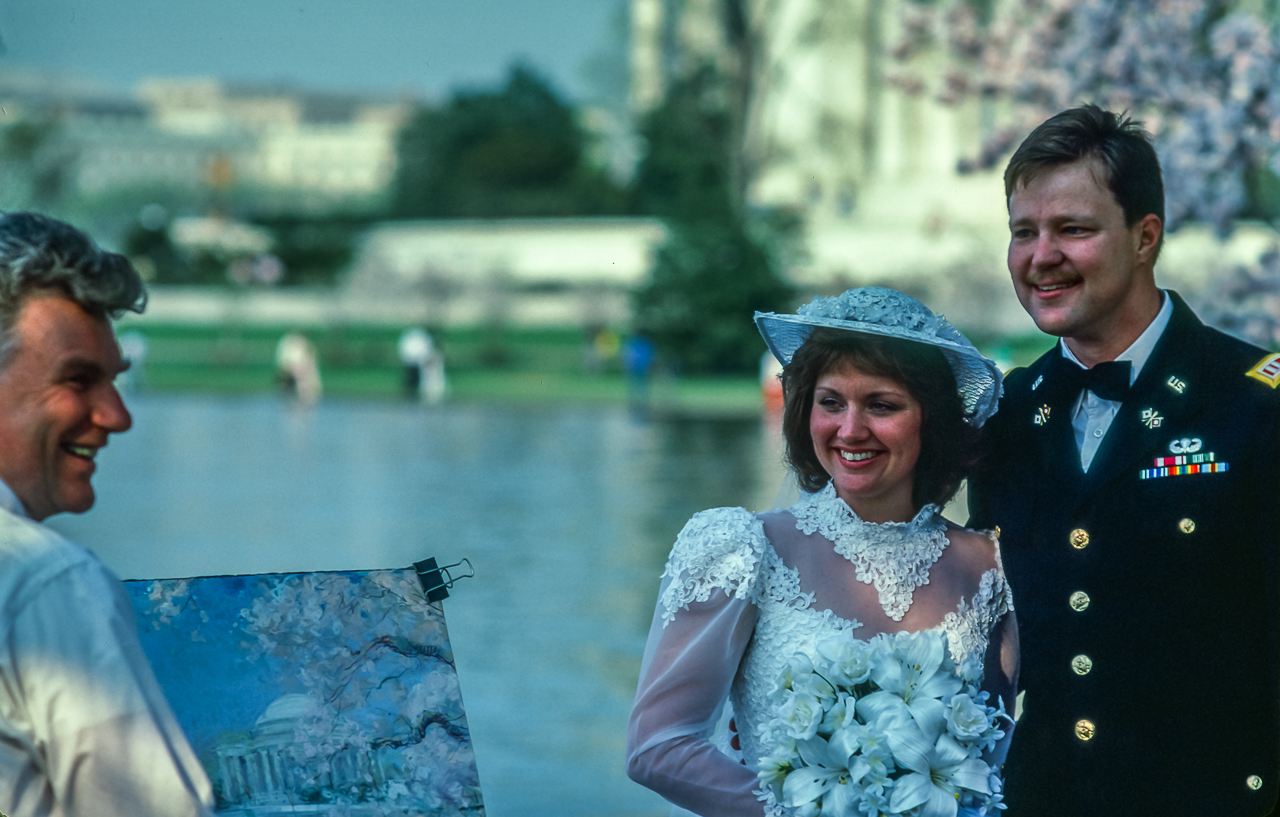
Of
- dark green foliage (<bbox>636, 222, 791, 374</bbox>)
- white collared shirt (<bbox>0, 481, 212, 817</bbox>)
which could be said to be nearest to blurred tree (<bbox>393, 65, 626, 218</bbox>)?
dark green foliage (<bbox>636, 222, 791, 374</bbox>)

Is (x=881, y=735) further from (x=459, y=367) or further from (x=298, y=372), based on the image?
(x=459, y=367)

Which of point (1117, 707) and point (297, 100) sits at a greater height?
point (297, 100)

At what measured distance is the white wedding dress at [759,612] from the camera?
222cm

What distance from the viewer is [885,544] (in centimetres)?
235

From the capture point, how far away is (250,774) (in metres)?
1.91

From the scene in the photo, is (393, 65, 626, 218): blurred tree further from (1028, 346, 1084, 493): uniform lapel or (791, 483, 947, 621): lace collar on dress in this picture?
(791, 483, 947, 621): lace collar on dress

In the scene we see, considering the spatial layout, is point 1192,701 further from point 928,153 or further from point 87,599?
point 928,153

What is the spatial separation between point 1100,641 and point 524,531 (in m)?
11.2

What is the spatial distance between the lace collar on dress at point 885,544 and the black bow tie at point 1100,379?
0.34m

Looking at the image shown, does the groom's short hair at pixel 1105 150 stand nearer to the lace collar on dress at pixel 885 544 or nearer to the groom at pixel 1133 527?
the groom at pixel 1133 527

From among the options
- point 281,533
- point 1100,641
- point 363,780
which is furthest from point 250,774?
point 281,533

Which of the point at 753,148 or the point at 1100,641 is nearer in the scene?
the point at 1100,641

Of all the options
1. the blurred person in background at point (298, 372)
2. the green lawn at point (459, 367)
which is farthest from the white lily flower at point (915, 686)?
the blurred person in background at point (298, 372)

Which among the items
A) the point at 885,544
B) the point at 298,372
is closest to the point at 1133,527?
the point at 885,544
